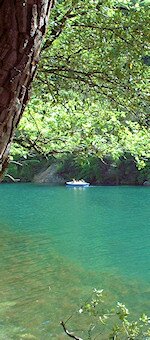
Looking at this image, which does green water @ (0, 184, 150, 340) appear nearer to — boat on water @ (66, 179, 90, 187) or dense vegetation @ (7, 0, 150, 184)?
dense vegetation @ (7, 0, 150, 184)

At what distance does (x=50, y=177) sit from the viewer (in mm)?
45938

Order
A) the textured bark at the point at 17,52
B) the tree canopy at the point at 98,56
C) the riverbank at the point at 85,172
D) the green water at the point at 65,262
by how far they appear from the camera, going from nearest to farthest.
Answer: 1. the textured bark at the point at 17,52
2. the tree canopy at the point at 98,56
3. the green water at the point at 65,262
4. the riverbank at the point at 85,172

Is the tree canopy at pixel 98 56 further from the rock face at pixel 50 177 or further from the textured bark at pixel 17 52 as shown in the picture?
the rock face at pixel 50 177

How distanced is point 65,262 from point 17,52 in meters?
12.2

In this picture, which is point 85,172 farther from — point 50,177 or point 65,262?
point 65,262

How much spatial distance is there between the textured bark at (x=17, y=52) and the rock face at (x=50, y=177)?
43798mm

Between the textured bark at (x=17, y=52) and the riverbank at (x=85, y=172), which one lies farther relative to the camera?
the riverbank at (x=85, y=172)

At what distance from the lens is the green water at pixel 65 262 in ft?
26.9

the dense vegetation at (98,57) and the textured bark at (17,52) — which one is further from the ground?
the dense vegetation at (98,57)

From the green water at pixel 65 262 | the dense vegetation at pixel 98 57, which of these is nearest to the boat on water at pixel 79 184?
the green water at pixel 65 262

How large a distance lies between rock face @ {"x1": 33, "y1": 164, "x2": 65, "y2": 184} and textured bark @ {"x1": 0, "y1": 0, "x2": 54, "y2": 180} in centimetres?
4380

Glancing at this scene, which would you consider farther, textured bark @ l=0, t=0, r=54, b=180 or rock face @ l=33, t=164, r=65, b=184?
rock face @ l=33, t=164, r=65, b=184

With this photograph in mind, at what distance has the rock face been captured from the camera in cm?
4541

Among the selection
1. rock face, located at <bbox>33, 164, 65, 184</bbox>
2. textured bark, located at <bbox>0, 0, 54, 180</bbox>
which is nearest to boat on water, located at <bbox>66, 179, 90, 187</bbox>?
rock face, located at <bbox>33, 164, 65, 184</bbox>
